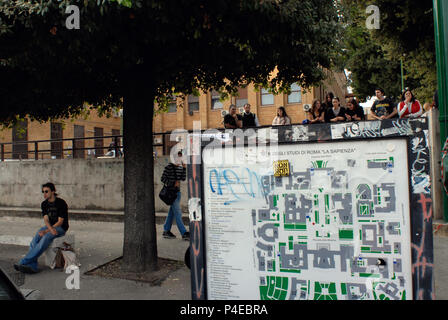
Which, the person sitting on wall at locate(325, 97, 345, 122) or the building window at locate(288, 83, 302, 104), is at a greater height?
the building window at locate(288, 83, 302, 104)

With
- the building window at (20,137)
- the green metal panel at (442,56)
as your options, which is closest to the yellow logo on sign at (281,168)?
the green metal panel at (442,56)

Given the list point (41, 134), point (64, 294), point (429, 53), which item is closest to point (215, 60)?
point (64, 294)

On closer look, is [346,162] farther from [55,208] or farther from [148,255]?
[55,208]

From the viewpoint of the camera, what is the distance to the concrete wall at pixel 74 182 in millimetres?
10719

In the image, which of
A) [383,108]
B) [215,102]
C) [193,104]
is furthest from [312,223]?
[193,104]

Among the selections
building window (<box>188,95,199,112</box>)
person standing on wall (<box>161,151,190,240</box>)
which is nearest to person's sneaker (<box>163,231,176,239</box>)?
person standing on wall (<box>161,151,190,240</box>)

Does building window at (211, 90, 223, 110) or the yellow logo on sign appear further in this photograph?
building window at (211, 90, 223, 110)

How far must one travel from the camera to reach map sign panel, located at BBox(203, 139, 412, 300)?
2.08 m

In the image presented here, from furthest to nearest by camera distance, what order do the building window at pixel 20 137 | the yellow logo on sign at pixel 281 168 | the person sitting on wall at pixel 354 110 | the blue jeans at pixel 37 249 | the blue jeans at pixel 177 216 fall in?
the building window at pixel 20 137 → the blue jeans at pixel 177 216 → the person sitting on wall at pixel 354 110 → the blue jeans at pixel 37 249 → the yellow logo on sign at pixel 281 168

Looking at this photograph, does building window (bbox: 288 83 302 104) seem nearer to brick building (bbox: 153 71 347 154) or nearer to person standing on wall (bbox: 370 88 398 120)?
brick building (bbox: 153 71 347 154)

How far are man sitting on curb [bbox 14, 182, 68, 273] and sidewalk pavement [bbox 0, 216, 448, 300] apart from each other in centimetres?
21

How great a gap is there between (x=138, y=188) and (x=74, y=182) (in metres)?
6.94

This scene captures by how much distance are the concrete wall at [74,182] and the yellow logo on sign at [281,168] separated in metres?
7.51

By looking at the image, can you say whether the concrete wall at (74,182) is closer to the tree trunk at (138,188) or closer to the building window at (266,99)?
the tree trunk at (138,188)
